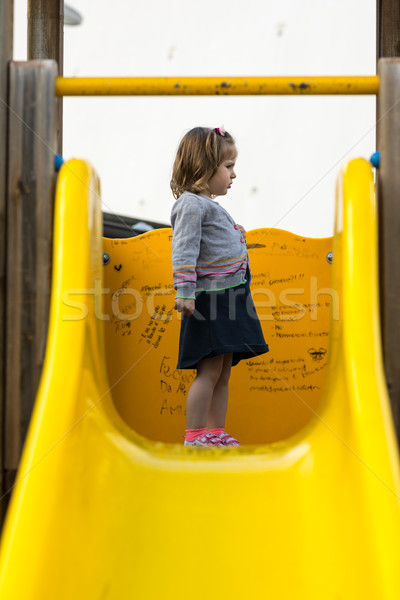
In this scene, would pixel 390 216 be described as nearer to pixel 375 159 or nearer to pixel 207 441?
pixel 375 159

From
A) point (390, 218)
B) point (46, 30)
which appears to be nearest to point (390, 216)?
point (390, 218)

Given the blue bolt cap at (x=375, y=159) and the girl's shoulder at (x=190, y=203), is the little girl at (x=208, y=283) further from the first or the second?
the blue bolt cap at (x=375, y=159)

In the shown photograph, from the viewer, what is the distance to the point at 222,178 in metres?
1.34

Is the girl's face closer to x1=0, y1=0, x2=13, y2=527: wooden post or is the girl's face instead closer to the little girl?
the little girl

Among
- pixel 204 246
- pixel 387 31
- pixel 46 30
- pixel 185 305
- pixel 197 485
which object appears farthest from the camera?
pixel 46 30

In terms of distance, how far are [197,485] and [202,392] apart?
14.2 inches

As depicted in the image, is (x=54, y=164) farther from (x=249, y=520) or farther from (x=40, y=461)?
(x=249, y=520)

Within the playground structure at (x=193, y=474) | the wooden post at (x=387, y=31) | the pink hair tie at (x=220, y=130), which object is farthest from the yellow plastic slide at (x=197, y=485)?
the wooden post at (x=387, y=31)

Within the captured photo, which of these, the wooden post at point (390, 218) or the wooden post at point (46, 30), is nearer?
the wooden post at point (390, 218)

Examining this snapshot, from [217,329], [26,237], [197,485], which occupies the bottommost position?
[197,485]

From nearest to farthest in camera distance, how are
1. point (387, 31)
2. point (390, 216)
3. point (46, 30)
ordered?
point (390, 216)
point (387, 31)
point (46, 30)

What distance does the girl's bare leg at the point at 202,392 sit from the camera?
1207 millimetres

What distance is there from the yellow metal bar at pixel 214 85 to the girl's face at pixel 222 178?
29 centimetres

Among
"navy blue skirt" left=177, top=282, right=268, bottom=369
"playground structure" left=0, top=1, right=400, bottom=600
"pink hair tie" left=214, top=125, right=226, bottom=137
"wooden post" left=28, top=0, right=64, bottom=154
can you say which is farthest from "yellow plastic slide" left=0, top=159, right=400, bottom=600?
"wooden post" left=28, top=0, right=64, bottom=154
